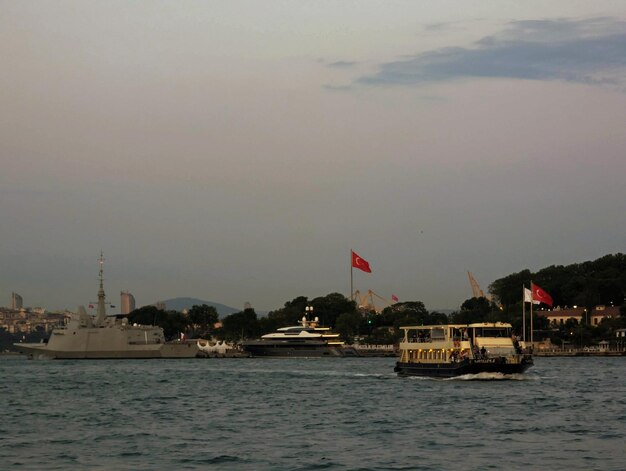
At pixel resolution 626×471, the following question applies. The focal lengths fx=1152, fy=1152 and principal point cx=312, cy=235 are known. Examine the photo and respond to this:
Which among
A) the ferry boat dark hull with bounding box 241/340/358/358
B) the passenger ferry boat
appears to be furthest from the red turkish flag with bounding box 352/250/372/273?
the passenger ferry boat

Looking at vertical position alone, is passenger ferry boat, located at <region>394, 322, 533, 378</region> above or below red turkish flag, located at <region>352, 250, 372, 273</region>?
below

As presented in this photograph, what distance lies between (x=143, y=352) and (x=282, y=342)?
80.4 feet

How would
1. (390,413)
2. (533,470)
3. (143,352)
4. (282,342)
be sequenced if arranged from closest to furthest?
(533,470) → (390,413) → (143,352) → (282,342)

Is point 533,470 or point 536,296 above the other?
point 536,296

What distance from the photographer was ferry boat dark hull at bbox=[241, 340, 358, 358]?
7456 inches

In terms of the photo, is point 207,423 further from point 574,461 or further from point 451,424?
point 574,461

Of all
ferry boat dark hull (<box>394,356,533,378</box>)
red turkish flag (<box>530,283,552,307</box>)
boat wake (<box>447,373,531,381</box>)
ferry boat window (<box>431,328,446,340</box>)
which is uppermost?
red turkish flag (<box>530,283,552,307</box>)

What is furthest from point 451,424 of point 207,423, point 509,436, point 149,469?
point 149,469

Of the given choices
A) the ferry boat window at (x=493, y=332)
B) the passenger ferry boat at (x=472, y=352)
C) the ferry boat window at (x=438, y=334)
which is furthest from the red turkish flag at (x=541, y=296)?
the ferry boat window at (x=493, y=332)

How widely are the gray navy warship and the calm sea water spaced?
93.5 m

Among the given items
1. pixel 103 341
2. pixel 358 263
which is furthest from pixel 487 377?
pixel 103 341

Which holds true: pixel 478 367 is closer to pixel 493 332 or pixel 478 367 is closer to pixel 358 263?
pixel 493 332

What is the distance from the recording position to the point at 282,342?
192125 millimetres

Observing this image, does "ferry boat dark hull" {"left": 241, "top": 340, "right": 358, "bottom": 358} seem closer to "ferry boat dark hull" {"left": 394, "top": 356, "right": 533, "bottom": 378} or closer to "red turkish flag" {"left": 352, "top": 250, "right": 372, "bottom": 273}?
"red turkish flag" {"left": 352, "top": 250, "right": 372, "bottom": 273}
